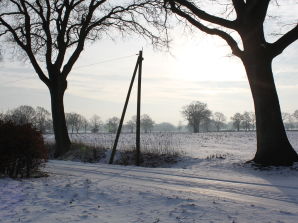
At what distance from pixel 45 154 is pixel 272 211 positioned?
6.64m

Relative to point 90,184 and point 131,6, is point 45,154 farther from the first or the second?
point 131,6

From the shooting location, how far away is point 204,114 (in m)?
128

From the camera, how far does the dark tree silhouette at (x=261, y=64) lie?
39.0ft

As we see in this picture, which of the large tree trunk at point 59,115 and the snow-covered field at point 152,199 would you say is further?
the large tree trunk at point 59,115

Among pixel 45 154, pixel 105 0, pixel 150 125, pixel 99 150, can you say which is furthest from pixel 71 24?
pixel 150 125

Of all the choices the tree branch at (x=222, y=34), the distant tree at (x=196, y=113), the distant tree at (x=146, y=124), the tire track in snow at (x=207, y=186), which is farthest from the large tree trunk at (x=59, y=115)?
the distant tree at (x=146, y=124)

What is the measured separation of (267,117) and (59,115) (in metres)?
12.8

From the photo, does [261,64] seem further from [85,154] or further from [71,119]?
[71,119]

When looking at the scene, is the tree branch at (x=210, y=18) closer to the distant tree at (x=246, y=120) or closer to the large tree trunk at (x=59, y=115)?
the large tree trunk at (x=59, y=115)

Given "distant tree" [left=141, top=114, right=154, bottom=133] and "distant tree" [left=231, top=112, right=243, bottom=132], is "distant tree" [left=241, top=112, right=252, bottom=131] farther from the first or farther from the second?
"distant tree" [left=141, top=114, right=154, bottom=133]

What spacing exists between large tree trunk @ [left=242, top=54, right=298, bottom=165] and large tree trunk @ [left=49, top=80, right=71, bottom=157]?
39.0 ft

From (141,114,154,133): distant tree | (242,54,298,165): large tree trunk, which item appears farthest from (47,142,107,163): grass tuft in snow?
(141,114,154,133): distant tree

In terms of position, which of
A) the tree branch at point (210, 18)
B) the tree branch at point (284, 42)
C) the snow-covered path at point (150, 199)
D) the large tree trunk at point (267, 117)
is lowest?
the snow-covered path at point (150, 199)

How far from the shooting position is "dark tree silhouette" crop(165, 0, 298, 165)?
39.0 feet
